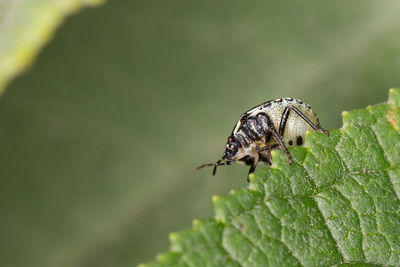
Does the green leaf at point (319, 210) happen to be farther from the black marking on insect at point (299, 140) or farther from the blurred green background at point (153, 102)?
the blurred green background at point (153, 102)

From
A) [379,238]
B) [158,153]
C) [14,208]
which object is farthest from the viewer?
[158,153]

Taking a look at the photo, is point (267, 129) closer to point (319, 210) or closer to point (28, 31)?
point (319, 210)

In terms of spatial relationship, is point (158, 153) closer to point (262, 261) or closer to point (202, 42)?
point (202, 42)

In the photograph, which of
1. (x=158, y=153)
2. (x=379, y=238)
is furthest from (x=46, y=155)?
(x=379, y=238)

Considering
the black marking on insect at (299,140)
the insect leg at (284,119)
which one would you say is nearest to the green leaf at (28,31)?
the insect leg at (284,119)

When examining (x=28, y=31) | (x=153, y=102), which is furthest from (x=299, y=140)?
(x=28, y=31)
